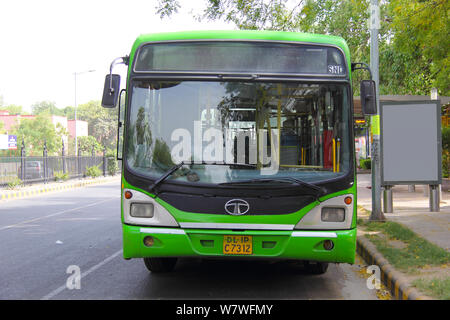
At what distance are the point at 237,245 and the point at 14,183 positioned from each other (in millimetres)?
22147

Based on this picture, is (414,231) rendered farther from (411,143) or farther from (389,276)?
(389,276)

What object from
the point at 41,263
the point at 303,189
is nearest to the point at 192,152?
the point at 303,189

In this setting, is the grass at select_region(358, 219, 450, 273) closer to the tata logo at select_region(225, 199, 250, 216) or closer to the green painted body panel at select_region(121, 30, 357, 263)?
the green painted body panel at select_region(121, 30, 357, 263)

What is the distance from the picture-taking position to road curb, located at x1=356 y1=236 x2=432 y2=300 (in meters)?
5.61

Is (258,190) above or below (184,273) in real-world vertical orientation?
above

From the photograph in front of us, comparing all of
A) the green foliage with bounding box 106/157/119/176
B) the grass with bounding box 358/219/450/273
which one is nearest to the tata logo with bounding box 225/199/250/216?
the grass with bounding box 358/219/450/273

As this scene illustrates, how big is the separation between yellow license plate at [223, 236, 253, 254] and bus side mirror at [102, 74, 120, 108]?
1.98m

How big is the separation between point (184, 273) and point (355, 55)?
16.7 meters

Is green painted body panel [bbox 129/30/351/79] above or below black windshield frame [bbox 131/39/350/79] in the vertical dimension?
above

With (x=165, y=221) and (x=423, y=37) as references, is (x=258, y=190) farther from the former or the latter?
(x=423, y=37)

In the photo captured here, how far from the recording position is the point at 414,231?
9.56m

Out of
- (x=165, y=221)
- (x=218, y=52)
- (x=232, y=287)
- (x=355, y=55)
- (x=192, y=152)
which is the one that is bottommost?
(x=232, y=287)
